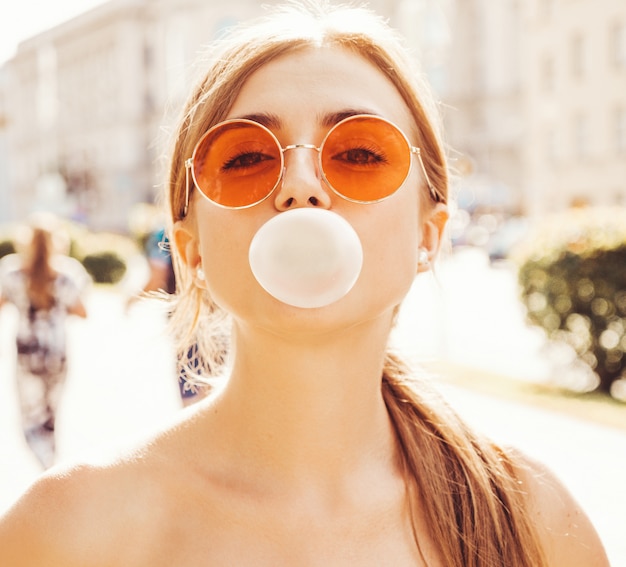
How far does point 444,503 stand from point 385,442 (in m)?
0.16

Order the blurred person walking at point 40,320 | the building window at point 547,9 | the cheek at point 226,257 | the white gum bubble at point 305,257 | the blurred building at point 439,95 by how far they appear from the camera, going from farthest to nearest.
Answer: the building window at point 547,9 < the blurred building at point 439,95 < the blurred person walking at point 40,320 < the cheek at point 226,257 < the white gum bubble at point 305,257

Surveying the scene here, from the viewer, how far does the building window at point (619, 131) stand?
38.0 meters

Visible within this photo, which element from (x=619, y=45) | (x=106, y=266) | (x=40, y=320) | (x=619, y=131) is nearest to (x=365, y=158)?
(x=40, y=320)

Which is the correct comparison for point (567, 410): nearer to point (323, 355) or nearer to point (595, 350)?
point (595, 350)

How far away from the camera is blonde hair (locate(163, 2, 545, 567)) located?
Result: 162 centimetres

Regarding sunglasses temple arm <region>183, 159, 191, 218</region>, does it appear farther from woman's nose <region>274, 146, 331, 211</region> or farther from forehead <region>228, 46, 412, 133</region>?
woman's nose <region>274, 146, 331, 211</region>

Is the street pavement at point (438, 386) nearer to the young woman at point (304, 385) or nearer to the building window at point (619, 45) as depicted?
the young woman at point (304, 385)

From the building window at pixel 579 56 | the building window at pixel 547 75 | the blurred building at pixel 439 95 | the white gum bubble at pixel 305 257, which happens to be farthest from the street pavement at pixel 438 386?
the building window at pixel 547 75

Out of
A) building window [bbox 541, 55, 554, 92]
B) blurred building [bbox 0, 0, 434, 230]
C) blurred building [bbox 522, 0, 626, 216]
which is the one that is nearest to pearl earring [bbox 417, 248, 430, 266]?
blurred building [bbox 522, 0, 626, 216]

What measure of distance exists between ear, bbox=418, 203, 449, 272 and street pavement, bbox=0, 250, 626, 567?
0.23m

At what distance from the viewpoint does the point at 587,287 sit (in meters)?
9.47

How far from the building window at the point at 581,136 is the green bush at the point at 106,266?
69.7 feet

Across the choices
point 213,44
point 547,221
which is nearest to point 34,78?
point 547,221

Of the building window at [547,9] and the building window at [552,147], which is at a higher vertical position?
the building window at [547,9]
